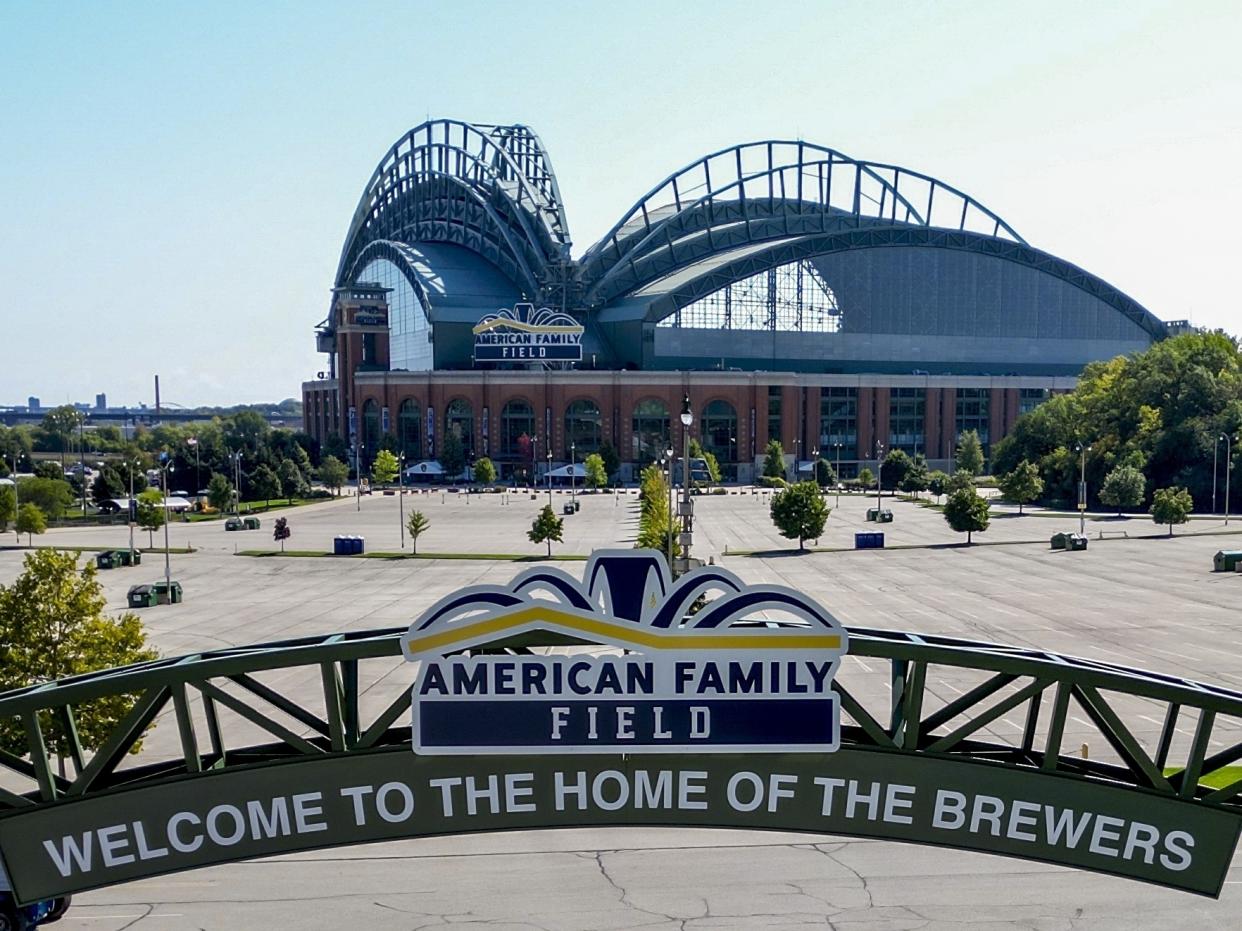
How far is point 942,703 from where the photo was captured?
106ft

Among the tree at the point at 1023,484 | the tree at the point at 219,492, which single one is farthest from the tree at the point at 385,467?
the tree at the point at 1023,484

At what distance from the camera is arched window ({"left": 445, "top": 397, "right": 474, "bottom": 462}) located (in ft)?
421

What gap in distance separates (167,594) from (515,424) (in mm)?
76506

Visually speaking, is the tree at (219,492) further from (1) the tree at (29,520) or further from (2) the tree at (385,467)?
(2) the tree at (385,467)

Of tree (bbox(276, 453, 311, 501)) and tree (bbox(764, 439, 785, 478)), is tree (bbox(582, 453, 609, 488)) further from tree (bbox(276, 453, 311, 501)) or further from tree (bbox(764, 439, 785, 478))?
tree (bbox(276, 453, 311, 501))

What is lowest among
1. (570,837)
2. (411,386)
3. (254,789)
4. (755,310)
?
(570,837)

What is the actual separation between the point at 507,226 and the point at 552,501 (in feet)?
186

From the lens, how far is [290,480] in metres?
107

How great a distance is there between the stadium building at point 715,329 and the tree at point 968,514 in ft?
177

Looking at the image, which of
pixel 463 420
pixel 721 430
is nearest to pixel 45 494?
pixel 463 420

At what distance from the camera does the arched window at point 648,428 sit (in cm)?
12544

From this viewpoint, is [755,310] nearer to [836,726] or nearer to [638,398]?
[638,398]

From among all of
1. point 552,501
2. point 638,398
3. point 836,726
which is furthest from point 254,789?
point 638,398

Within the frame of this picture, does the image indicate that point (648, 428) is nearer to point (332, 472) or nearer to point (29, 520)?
point (332, 472)
